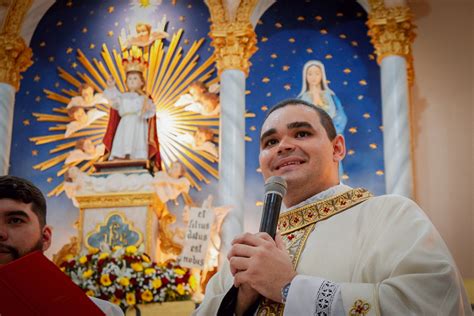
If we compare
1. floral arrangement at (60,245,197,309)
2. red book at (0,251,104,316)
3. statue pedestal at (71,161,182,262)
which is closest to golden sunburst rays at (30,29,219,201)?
statue pedestal at (71,161,182,262)

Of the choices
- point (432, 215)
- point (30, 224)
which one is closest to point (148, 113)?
point (432, 215)

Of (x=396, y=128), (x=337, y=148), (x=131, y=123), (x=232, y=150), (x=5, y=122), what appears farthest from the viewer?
(x=5, y=122)

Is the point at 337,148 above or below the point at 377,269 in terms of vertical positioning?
above

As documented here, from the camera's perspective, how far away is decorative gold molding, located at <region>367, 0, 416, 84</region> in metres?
7.40

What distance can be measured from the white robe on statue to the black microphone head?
263 mm

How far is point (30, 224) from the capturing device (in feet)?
6.90

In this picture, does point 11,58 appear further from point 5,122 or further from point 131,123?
point 131,123

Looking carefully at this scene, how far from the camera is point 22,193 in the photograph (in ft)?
6.91

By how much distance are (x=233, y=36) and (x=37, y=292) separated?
638 cm

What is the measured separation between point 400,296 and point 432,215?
19.9 feet

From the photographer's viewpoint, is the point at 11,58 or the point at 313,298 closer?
the point at 313,298

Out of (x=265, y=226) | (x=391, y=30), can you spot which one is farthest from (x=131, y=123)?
(x=265, y=226)

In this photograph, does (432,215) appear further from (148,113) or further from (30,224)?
(30,224)

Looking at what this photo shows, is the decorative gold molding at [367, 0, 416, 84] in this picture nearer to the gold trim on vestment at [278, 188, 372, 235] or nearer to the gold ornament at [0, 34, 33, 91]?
the gold ornament at [0, 34, 33, 91]
